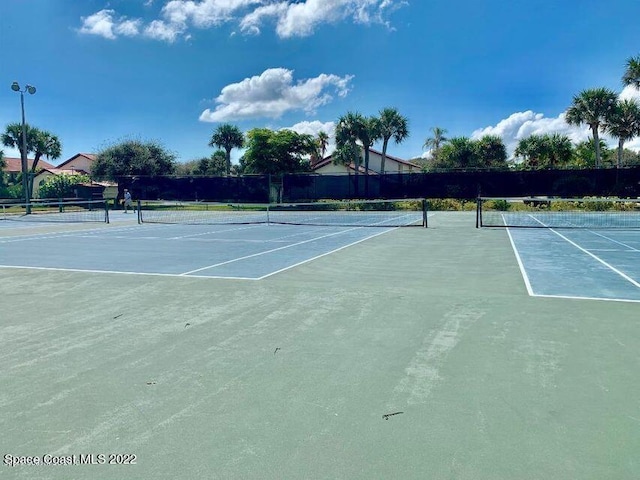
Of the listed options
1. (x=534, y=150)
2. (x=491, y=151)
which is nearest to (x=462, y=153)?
(x=491, y=151)

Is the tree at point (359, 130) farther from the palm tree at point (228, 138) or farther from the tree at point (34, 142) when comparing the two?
the tree at point (34, 142)

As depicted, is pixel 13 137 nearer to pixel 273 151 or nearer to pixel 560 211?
pixel 273 151

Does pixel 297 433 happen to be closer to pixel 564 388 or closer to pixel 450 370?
pixel 450 370

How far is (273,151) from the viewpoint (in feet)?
156

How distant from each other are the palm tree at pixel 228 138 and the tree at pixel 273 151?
889cm

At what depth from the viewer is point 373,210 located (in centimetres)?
3200

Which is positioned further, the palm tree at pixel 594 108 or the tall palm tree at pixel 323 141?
the tall palm tree at pixel 323 141

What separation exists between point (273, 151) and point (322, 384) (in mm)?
45082

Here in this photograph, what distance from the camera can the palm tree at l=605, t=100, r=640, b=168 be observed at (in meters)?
36.7

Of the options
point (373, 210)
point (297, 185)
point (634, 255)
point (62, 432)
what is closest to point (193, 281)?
point (62, 432)

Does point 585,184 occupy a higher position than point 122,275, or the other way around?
point 585,184

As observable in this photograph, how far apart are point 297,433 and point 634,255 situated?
35.2ft

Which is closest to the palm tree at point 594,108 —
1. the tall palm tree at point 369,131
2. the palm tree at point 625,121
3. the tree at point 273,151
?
the palm tree at point 625,121

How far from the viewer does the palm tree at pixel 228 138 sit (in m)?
57.0
